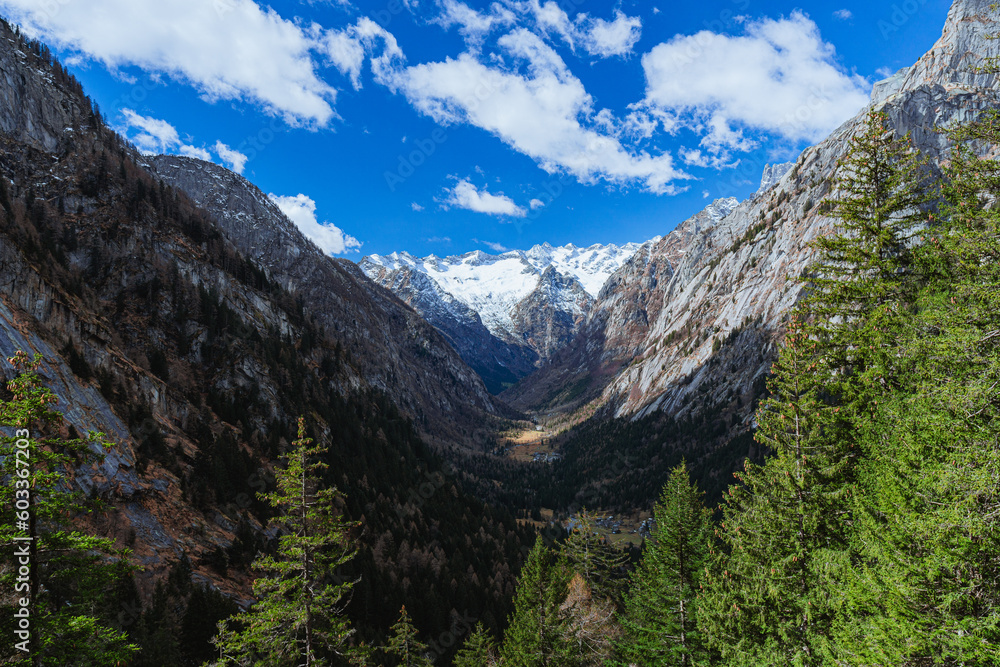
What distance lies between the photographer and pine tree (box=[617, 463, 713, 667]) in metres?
22.5

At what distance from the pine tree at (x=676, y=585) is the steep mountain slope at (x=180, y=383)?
2623 cm

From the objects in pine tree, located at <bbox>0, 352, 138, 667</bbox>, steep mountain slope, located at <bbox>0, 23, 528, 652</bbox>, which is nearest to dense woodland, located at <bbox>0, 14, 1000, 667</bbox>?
pine tree, located at <bbox>0, 352, 138, 667</bbox>

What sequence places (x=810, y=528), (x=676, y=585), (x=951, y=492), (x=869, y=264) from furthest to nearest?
(x=676, y=585) → (x=869, y=264) → (x=810, y=528) → (x=951, y=492)

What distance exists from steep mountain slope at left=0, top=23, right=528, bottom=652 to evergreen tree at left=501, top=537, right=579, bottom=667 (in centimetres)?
1997

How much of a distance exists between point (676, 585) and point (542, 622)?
8.51m

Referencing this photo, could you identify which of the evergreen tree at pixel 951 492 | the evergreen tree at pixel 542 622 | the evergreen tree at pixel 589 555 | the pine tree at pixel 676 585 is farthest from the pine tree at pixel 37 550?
the evergreen tree at pixel 589 555

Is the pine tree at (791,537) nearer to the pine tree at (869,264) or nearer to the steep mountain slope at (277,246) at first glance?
the pine tree at (869,264)

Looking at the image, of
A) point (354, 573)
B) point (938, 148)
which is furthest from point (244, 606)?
point (938, 148)

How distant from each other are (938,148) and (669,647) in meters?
212

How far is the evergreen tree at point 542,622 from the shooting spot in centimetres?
2578

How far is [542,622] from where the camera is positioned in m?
25.8

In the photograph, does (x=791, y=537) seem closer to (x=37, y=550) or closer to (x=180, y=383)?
(x=37, y=550)

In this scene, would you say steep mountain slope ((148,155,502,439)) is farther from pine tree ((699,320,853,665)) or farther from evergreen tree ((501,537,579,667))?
pine tree ((699,320,853,665))

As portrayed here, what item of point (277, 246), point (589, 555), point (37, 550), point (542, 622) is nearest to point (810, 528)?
point (542, 622)
